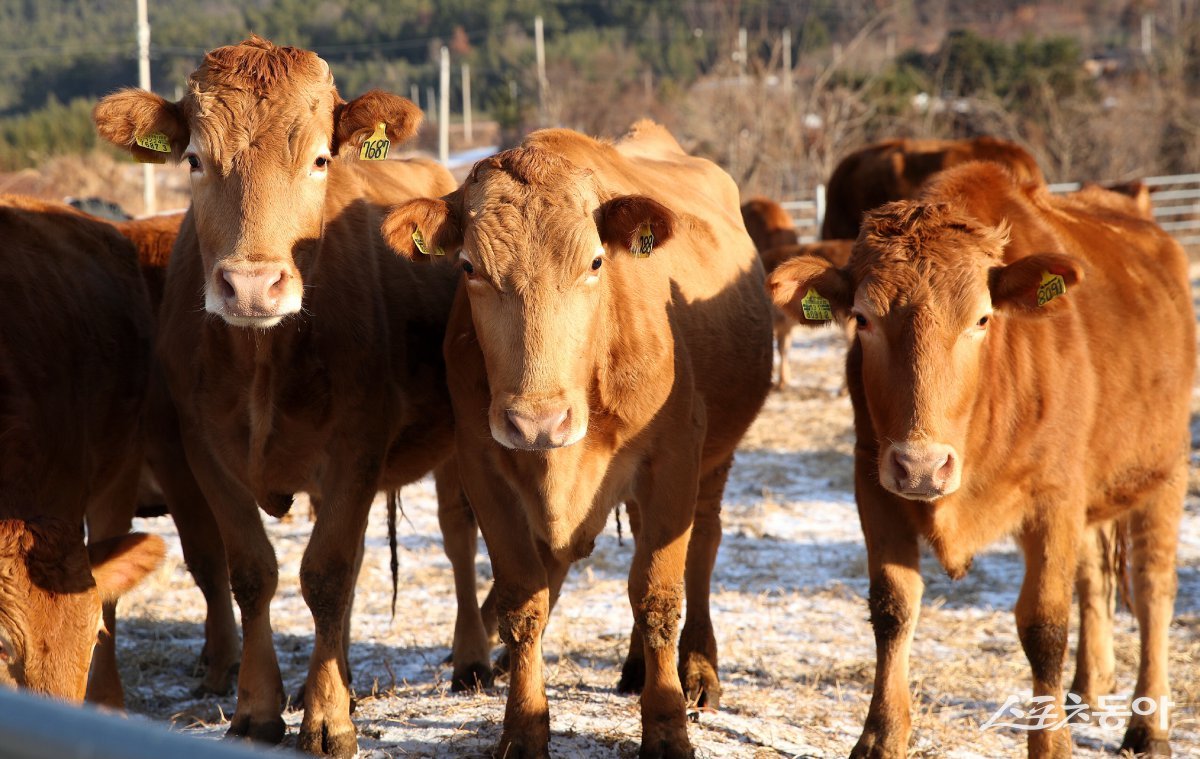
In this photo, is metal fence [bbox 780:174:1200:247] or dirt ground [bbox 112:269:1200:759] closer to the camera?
dirt ground [bbox 112:269:1200:759]

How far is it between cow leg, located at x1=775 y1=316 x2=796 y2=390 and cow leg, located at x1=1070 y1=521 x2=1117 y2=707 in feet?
22.6

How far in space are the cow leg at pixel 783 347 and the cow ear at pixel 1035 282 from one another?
816 centimetres

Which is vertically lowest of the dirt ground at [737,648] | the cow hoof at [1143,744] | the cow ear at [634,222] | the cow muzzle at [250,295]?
the dirt ground at [737,648]

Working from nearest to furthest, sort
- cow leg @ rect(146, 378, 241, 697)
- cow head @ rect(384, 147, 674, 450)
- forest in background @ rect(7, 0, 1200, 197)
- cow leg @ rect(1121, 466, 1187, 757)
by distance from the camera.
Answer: cow head @ rect(384, 147, 674, 450) → cow leg @ rect(1121, 466, 1187, 757) → cow leg @ rect(146, 378, 241, 697) → forest in background @ rect(7, 0, 1200, 197)

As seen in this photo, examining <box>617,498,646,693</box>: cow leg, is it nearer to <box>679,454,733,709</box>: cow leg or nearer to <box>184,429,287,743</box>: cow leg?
<box>679,454,733,709</box>: cow leg

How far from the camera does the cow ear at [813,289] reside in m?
4.18

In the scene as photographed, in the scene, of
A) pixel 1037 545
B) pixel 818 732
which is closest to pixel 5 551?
pixel 818 732

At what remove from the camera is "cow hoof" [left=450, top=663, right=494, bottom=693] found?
5.29 m

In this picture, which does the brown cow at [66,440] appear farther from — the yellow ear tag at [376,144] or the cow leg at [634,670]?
the cow leg at [634,670]

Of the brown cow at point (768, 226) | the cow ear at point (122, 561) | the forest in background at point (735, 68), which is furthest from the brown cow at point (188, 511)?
the forest in background at point (735, 68)

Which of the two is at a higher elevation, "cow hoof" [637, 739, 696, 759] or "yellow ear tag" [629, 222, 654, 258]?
"yellow ear tag" [629, 222, 654, 258]

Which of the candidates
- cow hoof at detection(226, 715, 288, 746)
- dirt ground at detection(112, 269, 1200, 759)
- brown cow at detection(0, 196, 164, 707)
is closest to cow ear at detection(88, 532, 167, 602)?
brown cow at detection(0, 196, 164, 707)

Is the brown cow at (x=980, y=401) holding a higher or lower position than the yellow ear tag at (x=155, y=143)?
lower

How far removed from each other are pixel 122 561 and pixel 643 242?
6.61 ft
